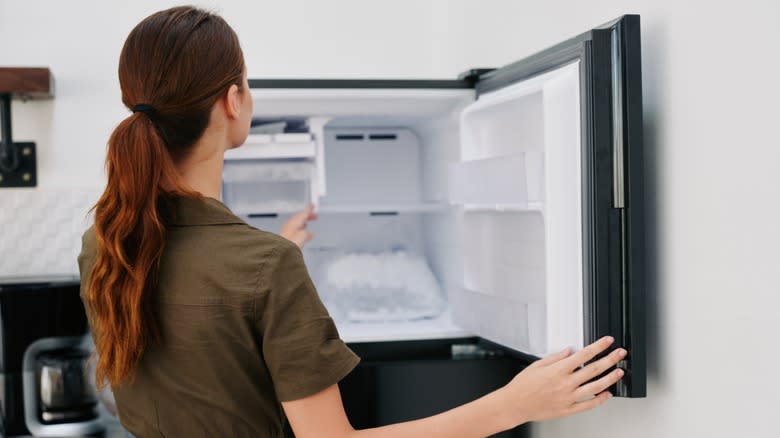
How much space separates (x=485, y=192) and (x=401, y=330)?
42 cm

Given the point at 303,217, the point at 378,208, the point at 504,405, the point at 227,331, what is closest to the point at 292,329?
the point at 227,331

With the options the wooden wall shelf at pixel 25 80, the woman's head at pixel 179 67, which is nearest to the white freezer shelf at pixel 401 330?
the woman's head at pixel 179 67

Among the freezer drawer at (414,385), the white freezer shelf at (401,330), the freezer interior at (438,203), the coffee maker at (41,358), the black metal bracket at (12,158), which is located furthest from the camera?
the black metal bracket at (12,158)

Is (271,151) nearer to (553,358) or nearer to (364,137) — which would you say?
(364,137)

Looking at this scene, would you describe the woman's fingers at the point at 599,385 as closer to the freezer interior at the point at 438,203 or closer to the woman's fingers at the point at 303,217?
the freezer interior at the point at 438,203

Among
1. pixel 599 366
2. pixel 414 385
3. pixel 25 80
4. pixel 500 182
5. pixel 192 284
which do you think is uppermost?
pixel 25 80

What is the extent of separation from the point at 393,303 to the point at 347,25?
30.8 inches

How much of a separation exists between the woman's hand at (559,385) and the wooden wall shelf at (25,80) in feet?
4.61

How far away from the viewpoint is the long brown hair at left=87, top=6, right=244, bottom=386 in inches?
35.1

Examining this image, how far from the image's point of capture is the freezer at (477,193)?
108 cm

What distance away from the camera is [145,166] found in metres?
0.89

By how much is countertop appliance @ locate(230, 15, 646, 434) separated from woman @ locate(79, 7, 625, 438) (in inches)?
14.5

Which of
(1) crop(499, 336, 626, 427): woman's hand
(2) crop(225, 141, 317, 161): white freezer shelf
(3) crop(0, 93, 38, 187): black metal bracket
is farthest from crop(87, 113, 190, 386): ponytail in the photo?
(3) crop(0, 93, 38, 187): black metal bracket

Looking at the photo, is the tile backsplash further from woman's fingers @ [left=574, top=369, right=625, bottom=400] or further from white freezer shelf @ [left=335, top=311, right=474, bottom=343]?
woman's fingers @ [left=574, top=369, right=625, bottom=400]
